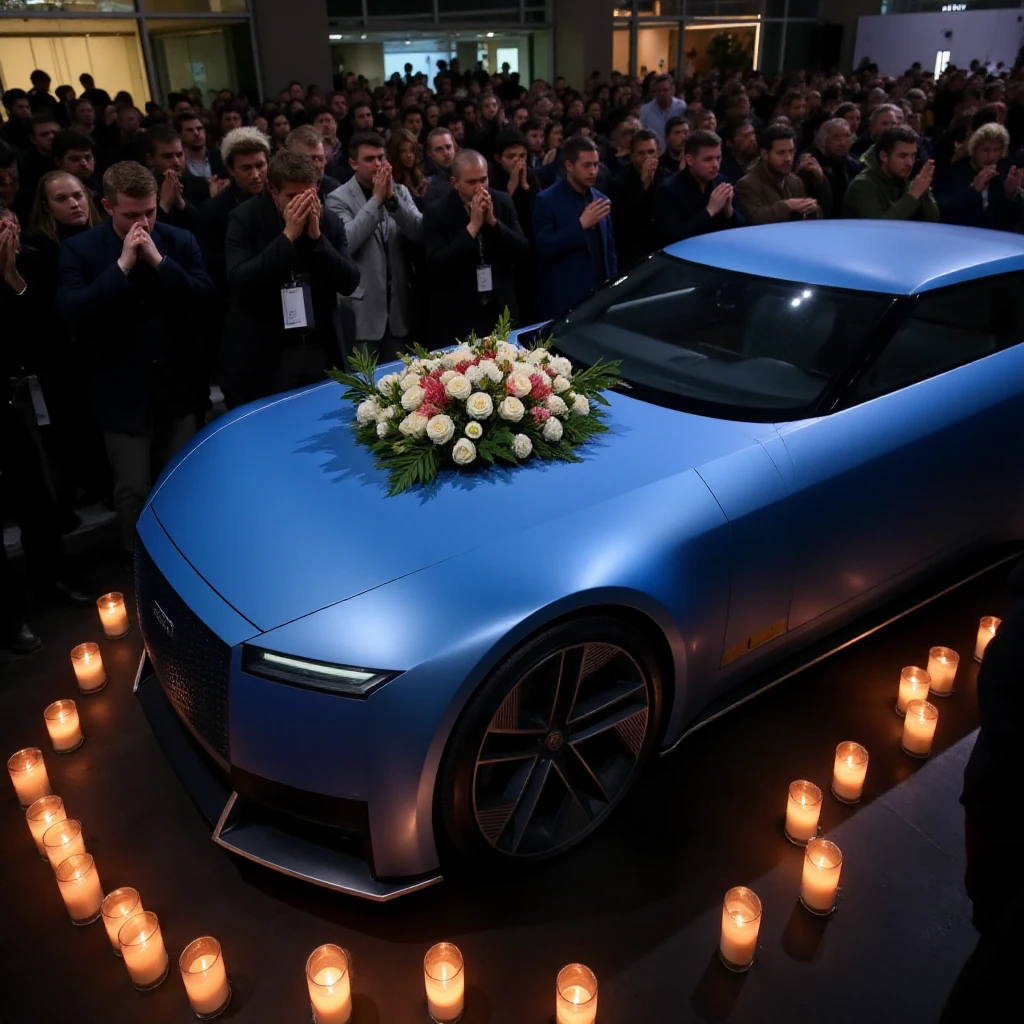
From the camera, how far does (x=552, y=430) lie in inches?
100

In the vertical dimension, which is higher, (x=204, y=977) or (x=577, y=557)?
(x=577, y=557)

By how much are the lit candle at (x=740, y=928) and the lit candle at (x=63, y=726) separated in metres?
2.08

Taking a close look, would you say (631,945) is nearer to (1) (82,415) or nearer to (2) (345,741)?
(2) (345,741)

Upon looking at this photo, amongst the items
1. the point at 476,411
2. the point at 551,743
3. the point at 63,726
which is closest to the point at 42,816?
the point at 63,726

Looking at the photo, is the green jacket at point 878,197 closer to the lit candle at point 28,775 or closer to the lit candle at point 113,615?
the lit candle at point 113,615

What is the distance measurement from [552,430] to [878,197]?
422cm

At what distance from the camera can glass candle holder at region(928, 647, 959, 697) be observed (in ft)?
9.86

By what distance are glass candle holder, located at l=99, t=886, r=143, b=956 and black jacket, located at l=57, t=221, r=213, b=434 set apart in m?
2.15

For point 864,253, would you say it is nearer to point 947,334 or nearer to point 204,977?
point 947,334

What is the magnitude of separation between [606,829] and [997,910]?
1.24m

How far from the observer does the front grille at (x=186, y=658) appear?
206cm

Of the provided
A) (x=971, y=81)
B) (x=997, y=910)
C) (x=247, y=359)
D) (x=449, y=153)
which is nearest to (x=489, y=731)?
(x=997, y=910)

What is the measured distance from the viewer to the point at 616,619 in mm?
2197

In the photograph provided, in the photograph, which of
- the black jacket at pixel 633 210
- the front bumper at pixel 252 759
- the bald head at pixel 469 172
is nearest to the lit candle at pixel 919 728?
the front bumper at pixel 252 759
